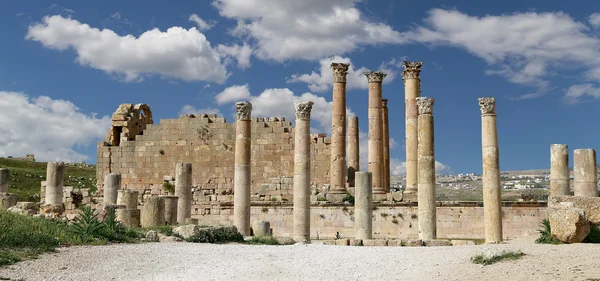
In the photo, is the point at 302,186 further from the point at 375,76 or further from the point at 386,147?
the point at 386,147

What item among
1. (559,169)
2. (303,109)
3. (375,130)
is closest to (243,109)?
(303,109)

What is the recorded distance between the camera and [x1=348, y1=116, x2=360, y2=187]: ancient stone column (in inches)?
1223

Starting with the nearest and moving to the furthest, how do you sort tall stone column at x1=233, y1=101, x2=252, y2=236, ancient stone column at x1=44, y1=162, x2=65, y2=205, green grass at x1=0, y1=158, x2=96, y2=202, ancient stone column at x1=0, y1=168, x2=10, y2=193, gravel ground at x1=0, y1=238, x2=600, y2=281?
gravel ground at x1=0, y1=238, x2=600, y2=281
tall stone column at x1=233, y1=101, x2=252, y2=236
ancient stone column at x1=44, y1=162, x2=65, y2=205
ancient stone column at x1=0, y1=168, x2=10, y2=193
green grass at x1=0, y1=158, x2=96, y2=202

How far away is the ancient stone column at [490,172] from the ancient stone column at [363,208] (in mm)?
4001

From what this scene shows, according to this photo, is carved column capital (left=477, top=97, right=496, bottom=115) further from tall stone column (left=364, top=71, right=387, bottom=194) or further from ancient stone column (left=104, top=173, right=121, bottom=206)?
ancient stone column (left=104, top=173, right=121, bottom=206)

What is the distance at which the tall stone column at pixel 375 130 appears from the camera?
3009 centimetres

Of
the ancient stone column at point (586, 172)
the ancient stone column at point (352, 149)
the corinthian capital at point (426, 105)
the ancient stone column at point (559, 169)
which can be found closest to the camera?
the ancient stone column at point (586, 172)

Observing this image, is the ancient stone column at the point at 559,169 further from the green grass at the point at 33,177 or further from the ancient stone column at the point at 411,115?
the green grass at the point at 33,177

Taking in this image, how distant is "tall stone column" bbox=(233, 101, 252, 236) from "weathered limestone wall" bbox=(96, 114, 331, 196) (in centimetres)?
949

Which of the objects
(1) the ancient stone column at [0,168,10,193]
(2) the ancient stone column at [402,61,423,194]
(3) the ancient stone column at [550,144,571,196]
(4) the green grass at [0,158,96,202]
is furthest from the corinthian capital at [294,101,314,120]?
(4) the green grass at [0,158,96,202]

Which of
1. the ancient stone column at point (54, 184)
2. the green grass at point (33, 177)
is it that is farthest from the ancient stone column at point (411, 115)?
the green grass at point (33, 177)

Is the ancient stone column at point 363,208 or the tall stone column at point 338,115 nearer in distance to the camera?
the ancient stone column at point 363,208

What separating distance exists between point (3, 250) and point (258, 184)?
19791 mm

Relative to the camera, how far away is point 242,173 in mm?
24250
